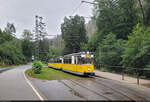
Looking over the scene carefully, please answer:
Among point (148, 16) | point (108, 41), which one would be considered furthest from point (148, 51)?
point (108, 41)

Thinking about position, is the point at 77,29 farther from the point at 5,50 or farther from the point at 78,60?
the point at 78,60

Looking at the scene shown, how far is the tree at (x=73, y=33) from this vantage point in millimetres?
52750

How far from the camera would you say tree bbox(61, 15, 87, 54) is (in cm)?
5275

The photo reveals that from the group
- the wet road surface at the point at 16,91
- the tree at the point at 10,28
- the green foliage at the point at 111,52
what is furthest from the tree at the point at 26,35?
the wet road surface at the point at 16,91

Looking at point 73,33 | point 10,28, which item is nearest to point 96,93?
point 73,33

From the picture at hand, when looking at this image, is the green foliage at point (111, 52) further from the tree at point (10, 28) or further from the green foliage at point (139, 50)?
the tree at point (10, 28)

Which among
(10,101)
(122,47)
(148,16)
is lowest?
(10,101)

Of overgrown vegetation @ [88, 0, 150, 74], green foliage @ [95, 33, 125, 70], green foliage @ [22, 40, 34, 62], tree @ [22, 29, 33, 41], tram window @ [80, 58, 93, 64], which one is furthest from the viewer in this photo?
tree @ [22, 29, 33, 41]

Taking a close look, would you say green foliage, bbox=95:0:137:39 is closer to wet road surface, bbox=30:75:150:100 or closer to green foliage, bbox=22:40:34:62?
wet road surface, bbox=30:75:150:100

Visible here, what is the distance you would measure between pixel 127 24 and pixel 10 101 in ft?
95.6

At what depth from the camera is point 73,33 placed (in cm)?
5359

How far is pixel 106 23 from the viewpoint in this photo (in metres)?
35.2

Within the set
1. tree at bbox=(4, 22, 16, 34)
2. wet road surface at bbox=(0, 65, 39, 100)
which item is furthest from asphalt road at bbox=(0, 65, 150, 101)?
tree at bbox=(4, 22, 16, 34)

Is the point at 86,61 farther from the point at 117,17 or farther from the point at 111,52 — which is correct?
the point at 117,17
